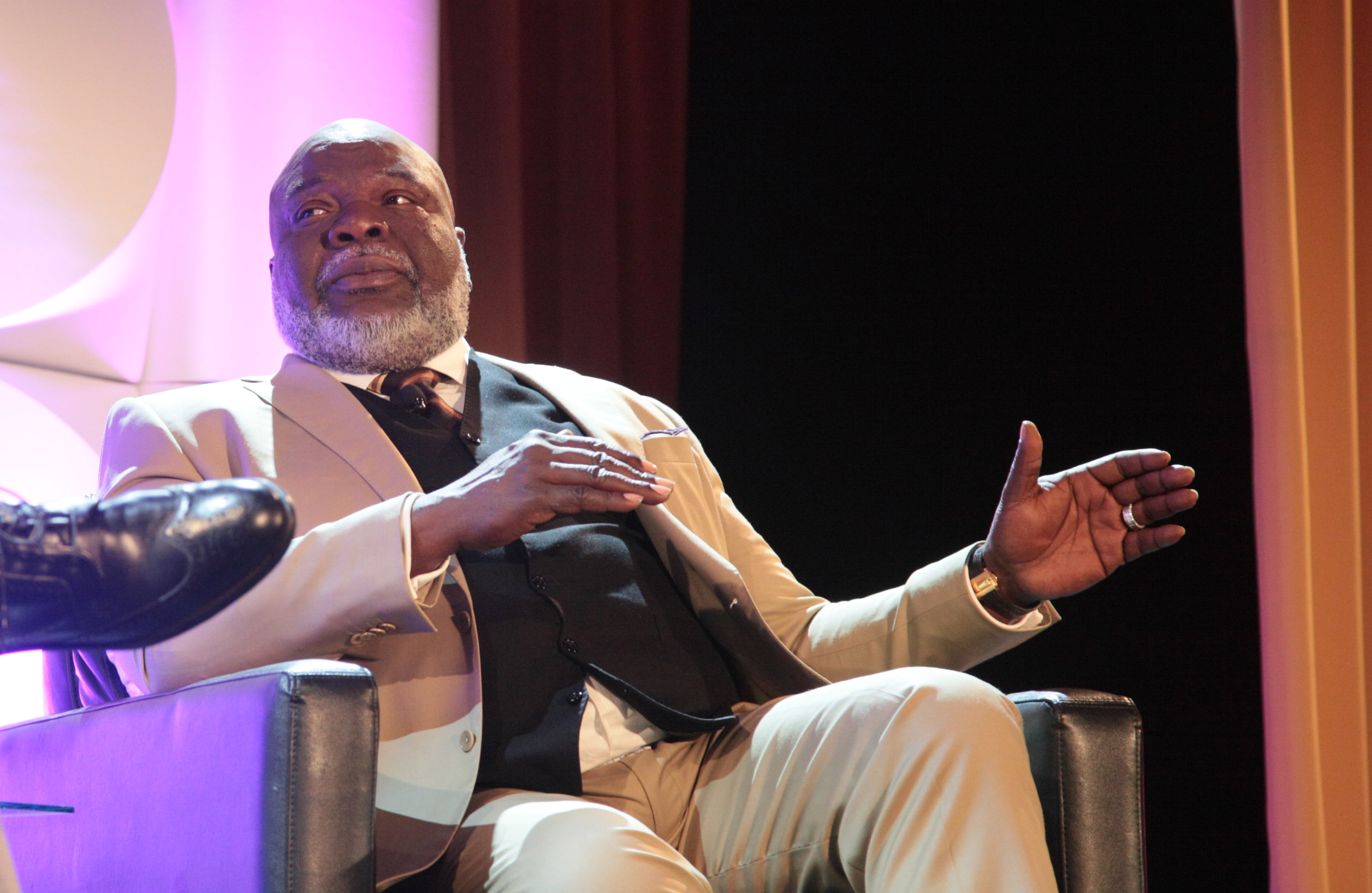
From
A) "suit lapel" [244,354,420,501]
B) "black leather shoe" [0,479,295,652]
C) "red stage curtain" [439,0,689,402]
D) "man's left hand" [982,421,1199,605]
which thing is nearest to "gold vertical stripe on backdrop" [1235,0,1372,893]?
"man's left hand" [982,421,1199,605]

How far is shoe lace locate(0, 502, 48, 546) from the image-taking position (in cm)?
68

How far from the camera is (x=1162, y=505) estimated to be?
134cm

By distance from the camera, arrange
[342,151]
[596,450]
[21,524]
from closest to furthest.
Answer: [21,524] → [596,450] → [342,151]

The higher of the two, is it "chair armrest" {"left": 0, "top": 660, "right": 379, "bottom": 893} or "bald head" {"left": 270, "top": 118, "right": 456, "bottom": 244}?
"bald head" {"left": 270, "top": 118, "right": 456, "bottom": 244}

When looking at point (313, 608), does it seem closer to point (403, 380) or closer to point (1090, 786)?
point (403, 380)

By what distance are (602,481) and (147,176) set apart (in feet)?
3.71

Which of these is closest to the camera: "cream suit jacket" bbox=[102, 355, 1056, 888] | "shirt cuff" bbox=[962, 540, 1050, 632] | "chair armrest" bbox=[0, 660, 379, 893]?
"chair armrest" bbox=[0, 660, 379, 893]

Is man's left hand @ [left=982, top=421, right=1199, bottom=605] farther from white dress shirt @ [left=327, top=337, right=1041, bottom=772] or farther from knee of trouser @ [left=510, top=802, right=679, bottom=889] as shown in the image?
knee of trouser @ [left=510, top=802, right=679, bottom=889]

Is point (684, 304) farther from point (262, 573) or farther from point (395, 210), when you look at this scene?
point (262, 573)

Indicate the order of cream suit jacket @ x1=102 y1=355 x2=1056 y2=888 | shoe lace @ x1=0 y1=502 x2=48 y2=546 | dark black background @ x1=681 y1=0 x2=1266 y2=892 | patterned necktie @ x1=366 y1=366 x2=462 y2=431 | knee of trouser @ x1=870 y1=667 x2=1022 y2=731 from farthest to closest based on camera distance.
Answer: dark black background @ x1=681 y1=0 x2=1266 y2=892
patterned necktie @ x1=366 y1=366 x2=462 y2=431
cream suit jacket @ x1=102 y1=355 x2=1056 y2=888
knee of trouser @ x1=870 y1=667 x2=1022 y2=731
shoe lace @ x1=0 y1=502 x2=48 y2=546

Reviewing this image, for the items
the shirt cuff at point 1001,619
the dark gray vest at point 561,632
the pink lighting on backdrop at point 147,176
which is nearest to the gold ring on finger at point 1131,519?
the shirt cuff at point 1001,619

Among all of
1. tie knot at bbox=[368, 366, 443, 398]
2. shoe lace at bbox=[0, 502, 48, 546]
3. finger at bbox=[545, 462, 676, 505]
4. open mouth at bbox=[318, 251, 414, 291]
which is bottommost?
shoe lace at bbox=[0, 502, 48, 546]

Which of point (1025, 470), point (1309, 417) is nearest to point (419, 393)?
point (1025, 470)

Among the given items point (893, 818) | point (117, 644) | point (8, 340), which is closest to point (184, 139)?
point (8, 340)
